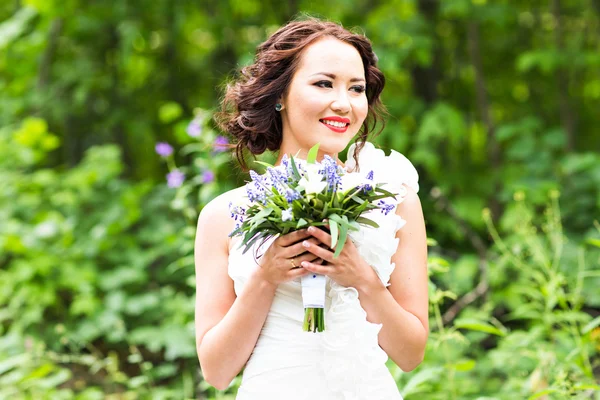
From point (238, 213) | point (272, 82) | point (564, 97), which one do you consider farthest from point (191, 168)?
point (564, 97)

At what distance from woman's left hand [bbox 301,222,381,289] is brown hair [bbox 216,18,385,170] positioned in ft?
1.61

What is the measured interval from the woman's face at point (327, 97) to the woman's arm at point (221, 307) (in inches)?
13.0

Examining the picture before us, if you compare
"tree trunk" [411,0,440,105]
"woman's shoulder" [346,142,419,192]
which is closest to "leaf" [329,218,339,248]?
"woman's shoulder" [346,142,419,192]

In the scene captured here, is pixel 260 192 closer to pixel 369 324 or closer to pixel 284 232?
pixel 284 232

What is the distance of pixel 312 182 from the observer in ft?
5.41

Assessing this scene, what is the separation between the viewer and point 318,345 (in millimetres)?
1888

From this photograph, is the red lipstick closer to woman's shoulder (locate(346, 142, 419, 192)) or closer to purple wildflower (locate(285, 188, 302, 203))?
woman's shoulder (locate(346, 142, 419, 192))

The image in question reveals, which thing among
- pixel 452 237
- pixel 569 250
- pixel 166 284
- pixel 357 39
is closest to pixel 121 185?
pixel 166 284

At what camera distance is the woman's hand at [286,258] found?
1718 mm

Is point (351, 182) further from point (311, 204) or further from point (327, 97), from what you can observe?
point (327, 97)

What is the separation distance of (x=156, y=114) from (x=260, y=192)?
5480 millimetres

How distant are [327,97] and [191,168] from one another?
105 inches

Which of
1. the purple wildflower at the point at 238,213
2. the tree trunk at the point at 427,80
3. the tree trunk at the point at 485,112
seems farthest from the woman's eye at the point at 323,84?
the tree trunk at the point at 427,80

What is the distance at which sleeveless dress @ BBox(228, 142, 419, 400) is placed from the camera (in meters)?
1.76
